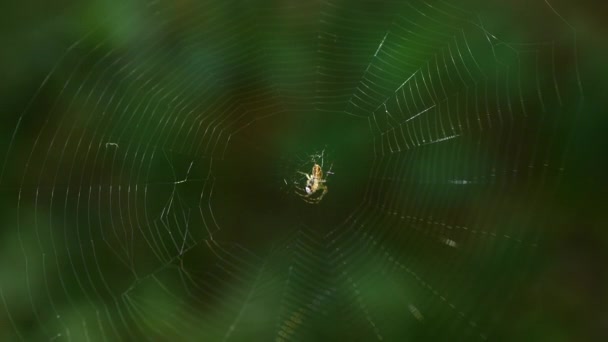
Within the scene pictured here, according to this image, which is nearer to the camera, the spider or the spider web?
the spider web

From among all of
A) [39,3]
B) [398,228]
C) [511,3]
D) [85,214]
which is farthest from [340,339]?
[39,3]

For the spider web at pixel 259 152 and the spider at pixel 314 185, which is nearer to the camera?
the spider web at pixel 259 152

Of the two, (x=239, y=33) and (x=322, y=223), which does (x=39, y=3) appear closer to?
(x=239, y=33)

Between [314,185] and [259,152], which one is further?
[314,185]
